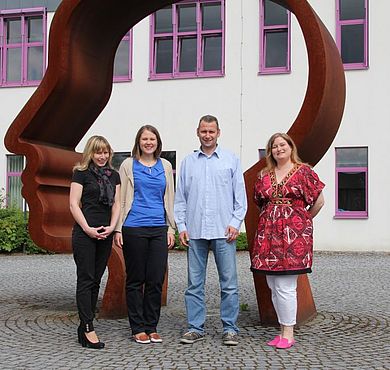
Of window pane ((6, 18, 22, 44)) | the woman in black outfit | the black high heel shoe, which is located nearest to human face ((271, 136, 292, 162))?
the woman in black outfit

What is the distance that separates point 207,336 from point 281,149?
1.65 metres

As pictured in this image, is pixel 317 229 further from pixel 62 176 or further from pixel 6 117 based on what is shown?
pixel 62 176

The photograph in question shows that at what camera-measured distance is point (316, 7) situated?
57.0ft

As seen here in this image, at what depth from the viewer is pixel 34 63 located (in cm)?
1970

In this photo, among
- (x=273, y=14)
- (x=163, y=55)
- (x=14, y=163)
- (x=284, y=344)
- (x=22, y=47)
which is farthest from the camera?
(x=22, y=47)

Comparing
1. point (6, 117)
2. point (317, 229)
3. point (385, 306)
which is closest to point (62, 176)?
point (385, 306)

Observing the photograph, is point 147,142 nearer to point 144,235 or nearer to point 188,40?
point 144,235

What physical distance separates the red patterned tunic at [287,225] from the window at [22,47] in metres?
15.0

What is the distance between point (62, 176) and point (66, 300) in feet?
5.12

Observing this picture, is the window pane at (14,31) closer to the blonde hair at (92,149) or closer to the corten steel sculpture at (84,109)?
the corten steel sculpture at (84,109)

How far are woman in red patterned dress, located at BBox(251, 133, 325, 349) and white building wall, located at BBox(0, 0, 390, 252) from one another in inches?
459

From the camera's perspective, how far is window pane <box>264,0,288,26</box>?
1767 cm

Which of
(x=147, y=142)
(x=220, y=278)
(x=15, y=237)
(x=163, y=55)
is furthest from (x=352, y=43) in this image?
(x=220, y=278)

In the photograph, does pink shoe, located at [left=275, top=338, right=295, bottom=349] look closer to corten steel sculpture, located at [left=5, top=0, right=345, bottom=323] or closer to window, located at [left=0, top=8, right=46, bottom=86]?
corten steel sculpture, located at [left=5, top=0, right=345, bottom=323]
